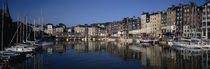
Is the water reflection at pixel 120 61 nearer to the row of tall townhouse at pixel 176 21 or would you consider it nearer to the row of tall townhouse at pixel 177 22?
the row of tall townhouse at pixel 177 22

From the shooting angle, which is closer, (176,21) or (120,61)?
(120,61)

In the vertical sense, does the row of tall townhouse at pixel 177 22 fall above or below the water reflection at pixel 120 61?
above

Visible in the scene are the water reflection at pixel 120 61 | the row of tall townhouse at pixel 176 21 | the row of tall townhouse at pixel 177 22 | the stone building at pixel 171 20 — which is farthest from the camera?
the stone building at pixel 171 20

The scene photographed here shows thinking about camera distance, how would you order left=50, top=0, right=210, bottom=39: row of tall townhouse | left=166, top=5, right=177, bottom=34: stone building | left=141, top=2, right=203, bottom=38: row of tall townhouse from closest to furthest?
1. left=50, top=0, right=210, bottom=39: row of tall townhouse
2. left=141, top=2, right=203, bottom=38: row of tall townhouse
3. left=166, top=5, right=177, bottom=34: stone building

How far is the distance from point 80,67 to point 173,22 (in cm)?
9417

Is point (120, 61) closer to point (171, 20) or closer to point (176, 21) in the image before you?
point (176, 21)

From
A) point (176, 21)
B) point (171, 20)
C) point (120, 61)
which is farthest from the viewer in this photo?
point (171, 20)

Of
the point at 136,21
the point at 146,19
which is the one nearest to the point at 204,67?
the point at 146,19

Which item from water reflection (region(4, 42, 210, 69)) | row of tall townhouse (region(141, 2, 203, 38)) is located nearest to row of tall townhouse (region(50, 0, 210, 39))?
row of tall townhouse (region(141, 2, 203, 38))

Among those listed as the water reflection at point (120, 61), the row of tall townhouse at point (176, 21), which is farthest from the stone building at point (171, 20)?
the water reflection at point (120, 61)

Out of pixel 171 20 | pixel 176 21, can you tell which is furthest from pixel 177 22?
pixel 171 20

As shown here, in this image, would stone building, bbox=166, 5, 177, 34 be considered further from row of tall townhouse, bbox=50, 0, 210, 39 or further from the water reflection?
the water reflection

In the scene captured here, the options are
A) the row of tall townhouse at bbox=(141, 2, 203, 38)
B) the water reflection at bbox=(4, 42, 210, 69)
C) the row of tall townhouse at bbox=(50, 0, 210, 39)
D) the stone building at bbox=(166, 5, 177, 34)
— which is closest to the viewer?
the water reflection at bbox=(4, 42, 210, 69)

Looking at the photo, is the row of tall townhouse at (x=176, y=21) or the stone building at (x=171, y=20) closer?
the row of tall townhouse at (x=176, y=21)
